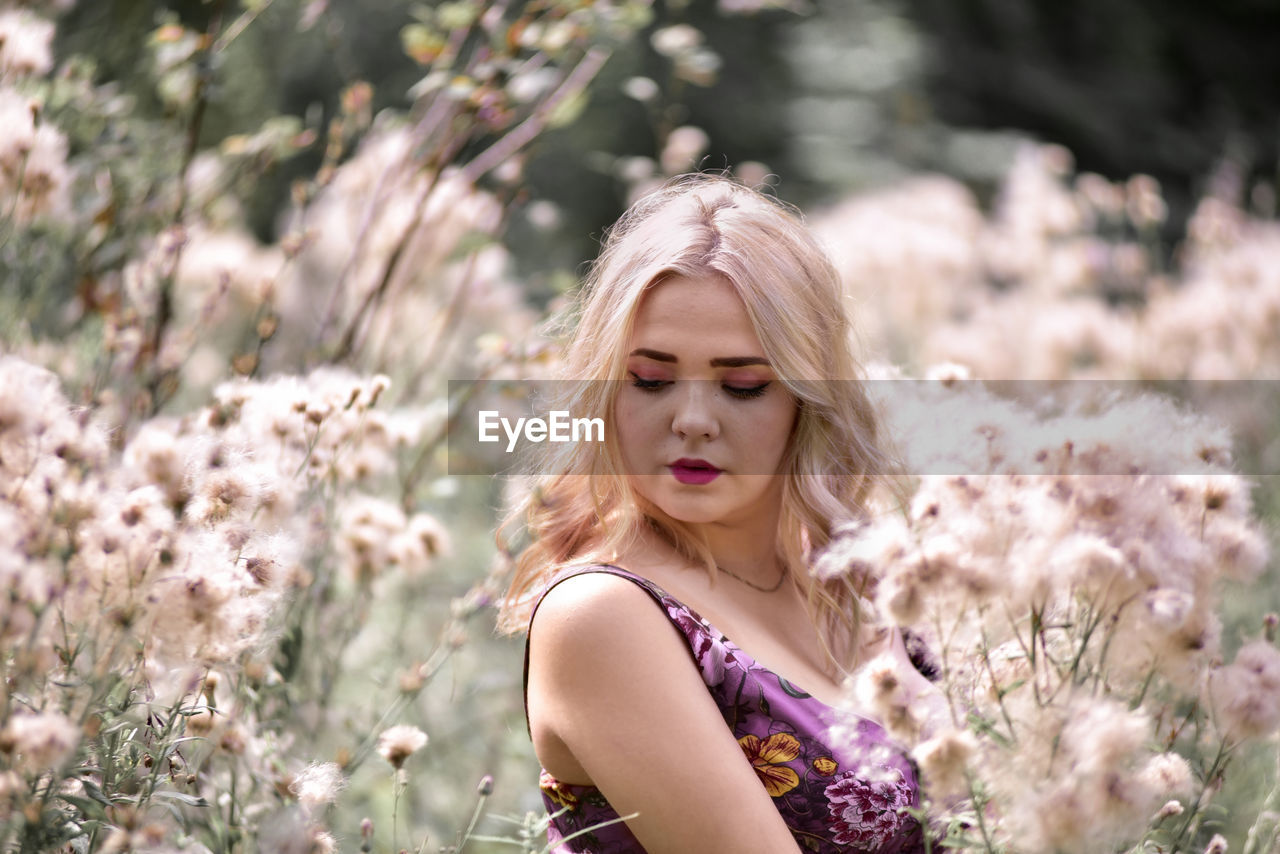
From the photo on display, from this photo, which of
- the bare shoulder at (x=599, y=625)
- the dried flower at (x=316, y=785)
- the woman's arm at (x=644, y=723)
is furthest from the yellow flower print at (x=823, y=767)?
the dried flower at (x=316, y=785)

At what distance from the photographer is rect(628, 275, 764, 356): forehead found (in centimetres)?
161

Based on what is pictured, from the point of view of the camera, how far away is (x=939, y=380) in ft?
5.80

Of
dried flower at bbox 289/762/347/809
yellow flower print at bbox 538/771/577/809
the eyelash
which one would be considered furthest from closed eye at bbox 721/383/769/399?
dried flower at bbox 289/762/347/809

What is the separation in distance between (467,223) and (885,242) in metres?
1.95

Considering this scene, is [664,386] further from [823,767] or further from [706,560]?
[823,767]

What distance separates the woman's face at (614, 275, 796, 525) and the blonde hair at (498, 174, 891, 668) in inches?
0.9

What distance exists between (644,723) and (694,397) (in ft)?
1.48

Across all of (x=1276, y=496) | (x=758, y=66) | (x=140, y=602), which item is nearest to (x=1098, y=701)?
(x=140, y=602)

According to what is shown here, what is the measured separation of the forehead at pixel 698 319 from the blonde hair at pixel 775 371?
13mm

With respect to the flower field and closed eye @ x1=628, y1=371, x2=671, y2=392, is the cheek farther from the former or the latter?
the flower field

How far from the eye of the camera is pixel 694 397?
1597mm

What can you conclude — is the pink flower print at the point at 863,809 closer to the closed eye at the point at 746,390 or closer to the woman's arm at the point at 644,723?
the woman's arm at the point at 644,723

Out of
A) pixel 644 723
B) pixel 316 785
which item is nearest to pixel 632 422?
pixel 644 723

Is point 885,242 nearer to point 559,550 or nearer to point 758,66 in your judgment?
point 559,550
